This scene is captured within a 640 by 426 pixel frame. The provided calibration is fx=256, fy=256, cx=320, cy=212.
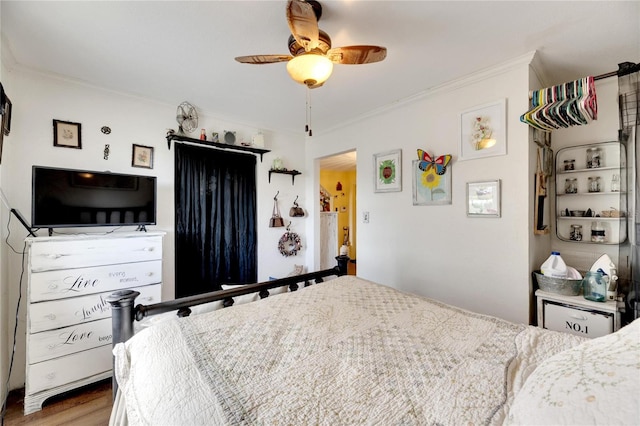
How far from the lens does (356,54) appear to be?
1.46m

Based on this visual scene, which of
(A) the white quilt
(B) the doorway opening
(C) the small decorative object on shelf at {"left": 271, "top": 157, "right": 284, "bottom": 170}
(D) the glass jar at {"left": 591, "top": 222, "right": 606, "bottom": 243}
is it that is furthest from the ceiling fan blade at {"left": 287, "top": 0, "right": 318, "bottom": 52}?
(B) the doorway opening

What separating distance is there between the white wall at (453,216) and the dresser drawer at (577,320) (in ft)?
0.48

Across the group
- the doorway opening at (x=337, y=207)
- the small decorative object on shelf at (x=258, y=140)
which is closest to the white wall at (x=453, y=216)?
the small decorative object on shelf at (x=258, y=140)

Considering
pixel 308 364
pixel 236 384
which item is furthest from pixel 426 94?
pixel 236 384

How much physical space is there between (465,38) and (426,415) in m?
2.06

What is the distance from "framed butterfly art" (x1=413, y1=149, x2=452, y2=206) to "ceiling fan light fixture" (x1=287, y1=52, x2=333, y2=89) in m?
1.38

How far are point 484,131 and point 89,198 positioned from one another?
3.26 metres

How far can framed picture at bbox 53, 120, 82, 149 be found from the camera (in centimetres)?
211

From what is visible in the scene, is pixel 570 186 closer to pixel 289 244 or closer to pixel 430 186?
pixel 430 186

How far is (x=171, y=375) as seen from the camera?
2.77ft

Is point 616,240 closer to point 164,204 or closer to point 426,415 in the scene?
point 426,415

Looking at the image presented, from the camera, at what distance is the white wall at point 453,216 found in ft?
6.36

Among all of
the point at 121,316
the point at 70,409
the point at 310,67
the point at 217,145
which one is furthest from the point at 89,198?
the point at 310,67

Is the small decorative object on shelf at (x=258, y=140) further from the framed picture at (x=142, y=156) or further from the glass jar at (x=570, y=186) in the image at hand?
the glass jar at (x=570, y=186)
